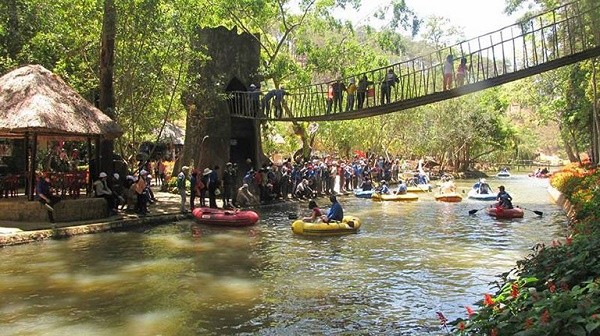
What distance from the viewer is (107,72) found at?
16422 millimetres

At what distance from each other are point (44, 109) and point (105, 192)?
109 inches

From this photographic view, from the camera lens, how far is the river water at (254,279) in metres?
7.14

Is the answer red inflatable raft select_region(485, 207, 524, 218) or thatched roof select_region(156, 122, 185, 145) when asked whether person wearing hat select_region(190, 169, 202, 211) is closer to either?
red inflatable raft select_region(485, 207, 524, 218)

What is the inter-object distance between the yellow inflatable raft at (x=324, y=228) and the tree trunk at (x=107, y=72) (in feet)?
21.5

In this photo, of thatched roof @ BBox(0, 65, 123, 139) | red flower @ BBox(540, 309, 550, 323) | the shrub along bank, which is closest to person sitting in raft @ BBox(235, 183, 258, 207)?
thatched roof @ BBox(0, 65, 123, 139)

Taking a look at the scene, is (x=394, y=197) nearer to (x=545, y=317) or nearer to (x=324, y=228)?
(x=324, y=228)

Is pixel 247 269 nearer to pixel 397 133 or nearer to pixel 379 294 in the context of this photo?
pixel 379 294

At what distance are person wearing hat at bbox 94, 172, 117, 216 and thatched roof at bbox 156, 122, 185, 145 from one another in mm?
13269

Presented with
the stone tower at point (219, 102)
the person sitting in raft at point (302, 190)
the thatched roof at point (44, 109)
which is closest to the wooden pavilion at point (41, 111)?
the thatched roof at point (44, 109)

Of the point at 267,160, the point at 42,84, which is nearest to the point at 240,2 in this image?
the point at 267,160

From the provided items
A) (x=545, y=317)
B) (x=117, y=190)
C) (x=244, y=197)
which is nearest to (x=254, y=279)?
(x=545, y=317)

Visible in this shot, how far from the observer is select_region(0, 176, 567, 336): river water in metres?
7.14

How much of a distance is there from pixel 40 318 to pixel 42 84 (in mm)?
8420

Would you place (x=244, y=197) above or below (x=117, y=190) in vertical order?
below
